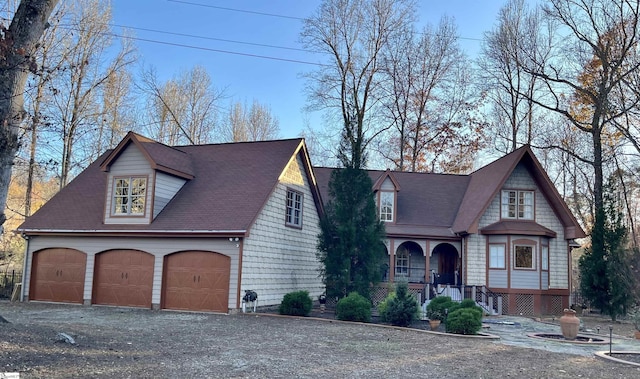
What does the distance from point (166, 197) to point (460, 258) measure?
12727 mm

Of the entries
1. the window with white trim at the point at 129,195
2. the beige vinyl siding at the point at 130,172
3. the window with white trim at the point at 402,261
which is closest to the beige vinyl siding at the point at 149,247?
the beige vinyl siding at the point at 130,172

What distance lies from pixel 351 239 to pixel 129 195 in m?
7.89

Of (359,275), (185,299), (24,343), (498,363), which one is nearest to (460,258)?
(359,275)

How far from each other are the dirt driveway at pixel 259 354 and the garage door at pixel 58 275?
4814 mm

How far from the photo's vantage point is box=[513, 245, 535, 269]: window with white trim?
2125cm

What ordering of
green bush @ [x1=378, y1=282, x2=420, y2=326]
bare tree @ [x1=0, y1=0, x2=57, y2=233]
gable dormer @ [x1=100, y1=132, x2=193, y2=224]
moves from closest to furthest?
bare tree @ [x1=0, y1=0, x2=57, y2=233], green bush @ [x1=378, y1=282, x2=420, y2=326], gable dormer @ [x1=100, y1=132, x2=193, y2=224]

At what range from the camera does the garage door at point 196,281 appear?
1677 centimetres

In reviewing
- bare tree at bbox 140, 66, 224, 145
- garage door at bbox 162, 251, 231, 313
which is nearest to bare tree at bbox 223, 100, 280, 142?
bare tree at bbox 140, 66, 224, 145

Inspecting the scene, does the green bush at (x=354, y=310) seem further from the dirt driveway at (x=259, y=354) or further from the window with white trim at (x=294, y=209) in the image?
the window with white trim at (x=294, y=209)

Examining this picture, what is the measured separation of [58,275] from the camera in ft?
62.5

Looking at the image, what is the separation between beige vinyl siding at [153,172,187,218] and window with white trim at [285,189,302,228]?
13.5ft

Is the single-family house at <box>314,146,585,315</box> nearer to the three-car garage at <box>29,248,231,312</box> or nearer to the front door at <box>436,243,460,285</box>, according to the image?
the front door at <box>436,243,460,285</box>

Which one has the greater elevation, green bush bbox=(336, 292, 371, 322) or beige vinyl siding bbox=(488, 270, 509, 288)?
beige vinyl siding bbox=(488, 270, 509, 288)

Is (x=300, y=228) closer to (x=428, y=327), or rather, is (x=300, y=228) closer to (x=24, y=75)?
(x=428, y=327)
